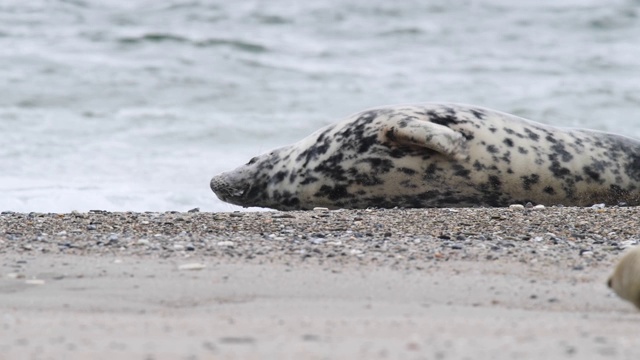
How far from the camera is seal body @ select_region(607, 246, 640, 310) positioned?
3.05 m

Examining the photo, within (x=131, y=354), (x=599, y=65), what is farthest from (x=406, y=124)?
(x=599, y=65)

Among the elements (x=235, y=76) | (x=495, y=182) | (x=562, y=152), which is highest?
(x=562, y=152)

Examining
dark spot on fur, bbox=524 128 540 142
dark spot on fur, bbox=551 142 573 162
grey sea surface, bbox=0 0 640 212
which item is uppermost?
dark spot on fur, bbox=524 128 540 142

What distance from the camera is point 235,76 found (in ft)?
44.5

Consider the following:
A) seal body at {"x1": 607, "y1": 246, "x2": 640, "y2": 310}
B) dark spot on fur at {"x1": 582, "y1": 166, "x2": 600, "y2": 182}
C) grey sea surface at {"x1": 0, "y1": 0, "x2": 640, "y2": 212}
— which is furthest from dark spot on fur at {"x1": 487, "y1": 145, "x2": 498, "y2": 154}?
seal body at {"x1": 607, "y1": 246, "x2": 640, "y2": 310}

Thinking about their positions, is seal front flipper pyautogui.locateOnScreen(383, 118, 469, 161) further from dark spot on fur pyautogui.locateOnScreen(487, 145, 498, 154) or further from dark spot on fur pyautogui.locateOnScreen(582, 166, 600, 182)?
dark spot on fur pyautogui.locateOnScreen(582, 166, 600, 182)

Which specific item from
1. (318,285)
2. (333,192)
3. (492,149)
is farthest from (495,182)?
(318,285)

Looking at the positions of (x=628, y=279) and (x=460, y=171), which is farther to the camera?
(x=460, y=171)

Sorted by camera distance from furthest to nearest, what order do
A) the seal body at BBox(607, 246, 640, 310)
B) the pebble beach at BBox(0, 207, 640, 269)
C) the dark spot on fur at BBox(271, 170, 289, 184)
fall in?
the dark spot on fur at BBox(271, 170, 289, 184) → the pebble beach at BBox(0, 207, 640, 269) → the seal body at BBox(607, 246, 640, 310)

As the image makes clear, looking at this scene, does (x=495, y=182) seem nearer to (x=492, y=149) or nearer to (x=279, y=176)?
(x=492, y=149)

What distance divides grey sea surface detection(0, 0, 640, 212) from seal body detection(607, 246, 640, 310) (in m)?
4.19

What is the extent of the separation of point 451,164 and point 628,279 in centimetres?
295

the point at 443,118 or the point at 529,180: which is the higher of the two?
the point at 443,118

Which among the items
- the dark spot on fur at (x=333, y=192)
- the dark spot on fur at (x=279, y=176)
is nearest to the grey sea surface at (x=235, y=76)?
the dark spot on fur at (x=279, y=176)
